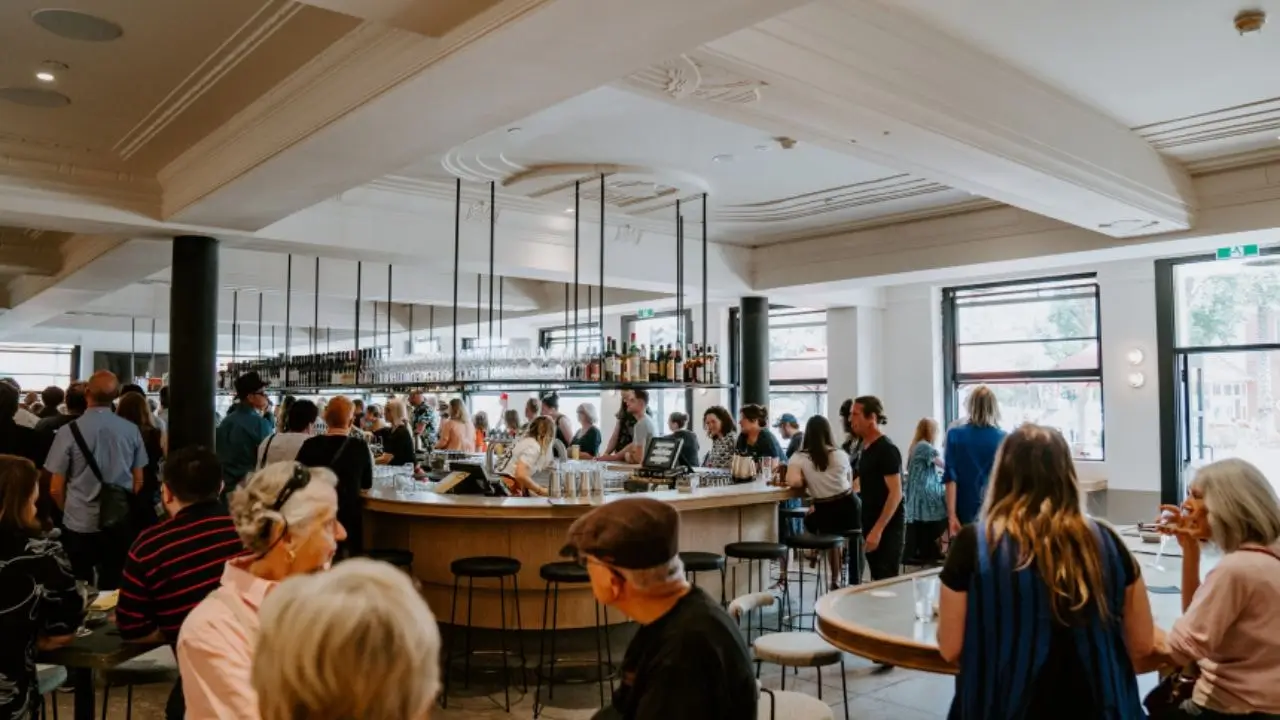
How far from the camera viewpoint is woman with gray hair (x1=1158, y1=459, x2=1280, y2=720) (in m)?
2.51

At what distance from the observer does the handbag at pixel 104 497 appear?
529 centimetres

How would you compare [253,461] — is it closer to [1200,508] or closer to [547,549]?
[547,549]

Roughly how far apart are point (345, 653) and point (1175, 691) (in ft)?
8.35

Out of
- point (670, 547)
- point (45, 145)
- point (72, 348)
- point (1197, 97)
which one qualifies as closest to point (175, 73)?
point (45, 145)

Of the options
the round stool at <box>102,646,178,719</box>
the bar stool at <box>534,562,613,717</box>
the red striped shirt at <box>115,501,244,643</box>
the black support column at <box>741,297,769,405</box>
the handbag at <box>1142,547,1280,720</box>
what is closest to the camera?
the handbag at <box>1142,547,1280,720</box>

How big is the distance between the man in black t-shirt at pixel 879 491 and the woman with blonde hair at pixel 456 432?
530cm

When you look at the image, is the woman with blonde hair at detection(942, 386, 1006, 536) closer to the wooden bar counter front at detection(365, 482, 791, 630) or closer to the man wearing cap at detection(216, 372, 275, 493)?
the wooden bar counter front at detection(365, 482, 791, 630)

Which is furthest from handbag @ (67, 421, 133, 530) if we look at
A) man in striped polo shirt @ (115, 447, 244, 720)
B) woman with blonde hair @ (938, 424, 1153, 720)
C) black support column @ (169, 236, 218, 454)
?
woman with blonde hair @ (938, 424, 1153, 720)

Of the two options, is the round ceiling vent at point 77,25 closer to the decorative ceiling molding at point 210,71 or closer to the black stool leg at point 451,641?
the decorative ceiling molding at point 210,71

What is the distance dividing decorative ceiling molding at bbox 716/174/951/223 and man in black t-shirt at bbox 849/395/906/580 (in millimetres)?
2171

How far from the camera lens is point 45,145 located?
566 centimetres

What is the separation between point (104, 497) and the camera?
5328 millimetres

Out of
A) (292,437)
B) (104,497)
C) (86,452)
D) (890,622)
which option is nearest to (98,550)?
(104,497)

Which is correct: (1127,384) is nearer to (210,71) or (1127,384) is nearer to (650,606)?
(210,71)
